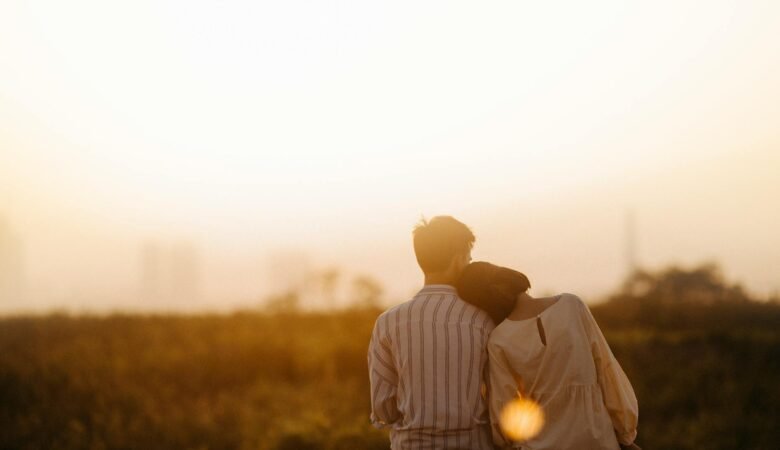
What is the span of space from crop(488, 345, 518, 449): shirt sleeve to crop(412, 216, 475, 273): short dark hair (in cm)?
55

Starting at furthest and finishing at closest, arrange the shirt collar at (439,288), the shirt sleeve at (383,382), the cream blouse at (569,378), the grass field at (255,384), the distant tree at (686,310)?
the distant tree at (686,310), the grass field at (255,384), the shirt sleeve at (383,382), the shirt collar at (439,288), the cream blouse at (569,378)

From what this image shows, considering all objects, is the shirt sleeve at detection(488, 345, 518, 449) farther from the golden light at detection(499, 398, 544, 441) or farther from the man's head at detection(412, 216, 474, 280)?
the man's head at detection(412, 216, 474, 280)

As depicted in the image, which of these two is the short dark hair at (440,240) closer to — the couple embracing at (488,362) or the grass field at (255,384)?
the couple embracing at (488,362)

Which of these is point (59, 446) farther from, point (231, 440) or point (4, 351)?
point (4, 351)

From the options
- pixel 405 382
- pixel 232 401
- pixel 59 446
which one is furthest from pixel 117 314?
pixel 405 382

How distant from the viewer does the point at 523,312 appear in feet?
15.1

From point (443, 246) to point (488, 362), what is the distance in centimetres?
72

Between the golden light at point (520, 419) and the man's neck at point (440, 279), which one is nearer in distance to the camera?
the golden light at point (520, 419)

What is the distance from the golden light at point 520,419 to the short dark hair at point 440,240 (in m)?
0.85

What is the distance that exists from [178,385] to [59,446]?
4.52 metres

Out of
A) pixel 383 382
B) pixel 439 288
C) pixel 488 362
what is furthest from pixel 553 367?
pixel 383 382

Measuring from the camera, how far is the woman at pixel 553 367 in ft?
14.3

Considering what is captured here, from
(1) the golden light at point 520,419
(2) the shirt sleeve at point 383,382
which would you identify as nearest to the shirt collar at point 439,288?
(2) the shirt sleeve at point 383,382

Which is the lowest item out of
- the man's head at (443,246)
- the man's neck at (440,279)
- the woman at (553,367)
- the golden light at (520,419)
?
the golden light at (520,419)
